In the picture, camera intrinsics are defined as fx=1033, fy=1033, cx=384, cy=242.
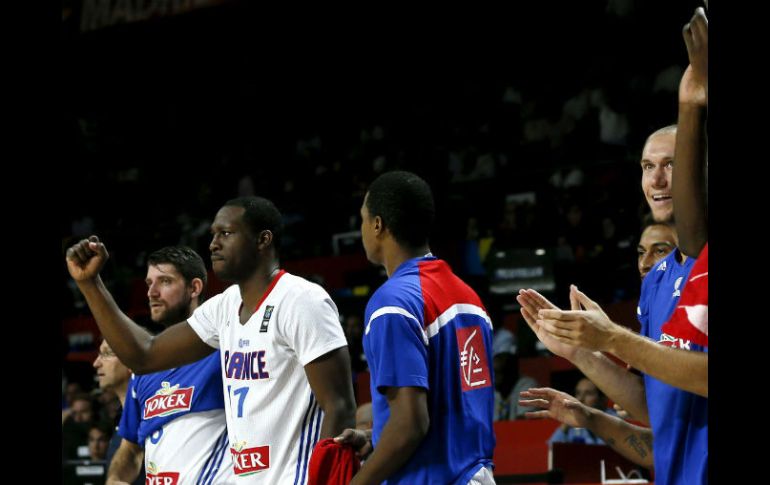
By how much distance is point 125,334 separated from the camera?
4.59 meters

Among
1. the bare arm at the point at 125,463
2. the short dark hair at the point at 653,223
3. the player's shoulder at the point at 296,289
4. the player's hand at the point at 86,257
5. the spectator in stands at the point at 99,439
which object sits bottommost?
the spectator in stands at the point at 99,439

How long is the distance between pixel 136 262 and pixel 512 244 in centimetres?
614

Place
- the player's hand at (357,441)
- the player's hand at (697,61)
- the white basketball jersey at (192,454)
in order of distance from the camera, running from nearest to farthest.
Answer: the player's hand at (697,61) < the player's hand at (357,441) < the white basketball jersey at (192,454)

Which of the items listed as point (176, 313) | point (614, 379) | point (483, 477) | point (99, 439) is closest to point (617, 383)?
point (614, 379)

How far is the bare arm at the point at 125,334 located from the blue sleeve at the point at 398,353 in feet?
4.80

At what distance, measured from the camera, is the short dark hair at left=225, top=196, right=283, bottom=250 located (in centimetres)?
455

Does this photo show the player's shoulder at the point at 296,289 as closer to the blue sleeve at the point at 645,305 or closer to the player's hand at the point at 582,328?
the blue sleeve at the point at 645,305

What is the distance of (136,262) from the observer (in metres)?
14.5

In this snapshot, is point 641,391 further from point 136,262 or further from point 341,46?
point 341,46

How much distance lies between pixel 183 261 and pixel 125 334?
3.14 ft

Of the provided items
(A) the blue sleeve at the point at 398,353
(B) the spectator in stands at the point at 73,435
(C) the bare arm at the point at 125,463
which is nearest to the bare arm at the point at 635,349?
(A) the blue sleeve at the point at 398,353

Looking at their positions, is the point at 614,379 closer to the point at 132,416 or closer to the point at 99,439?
the point at 132,416

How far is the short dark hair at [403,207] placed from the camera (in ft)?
12.3

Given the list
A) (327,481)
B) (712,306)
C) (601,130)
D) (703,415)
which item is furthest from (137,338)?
(601,130)
